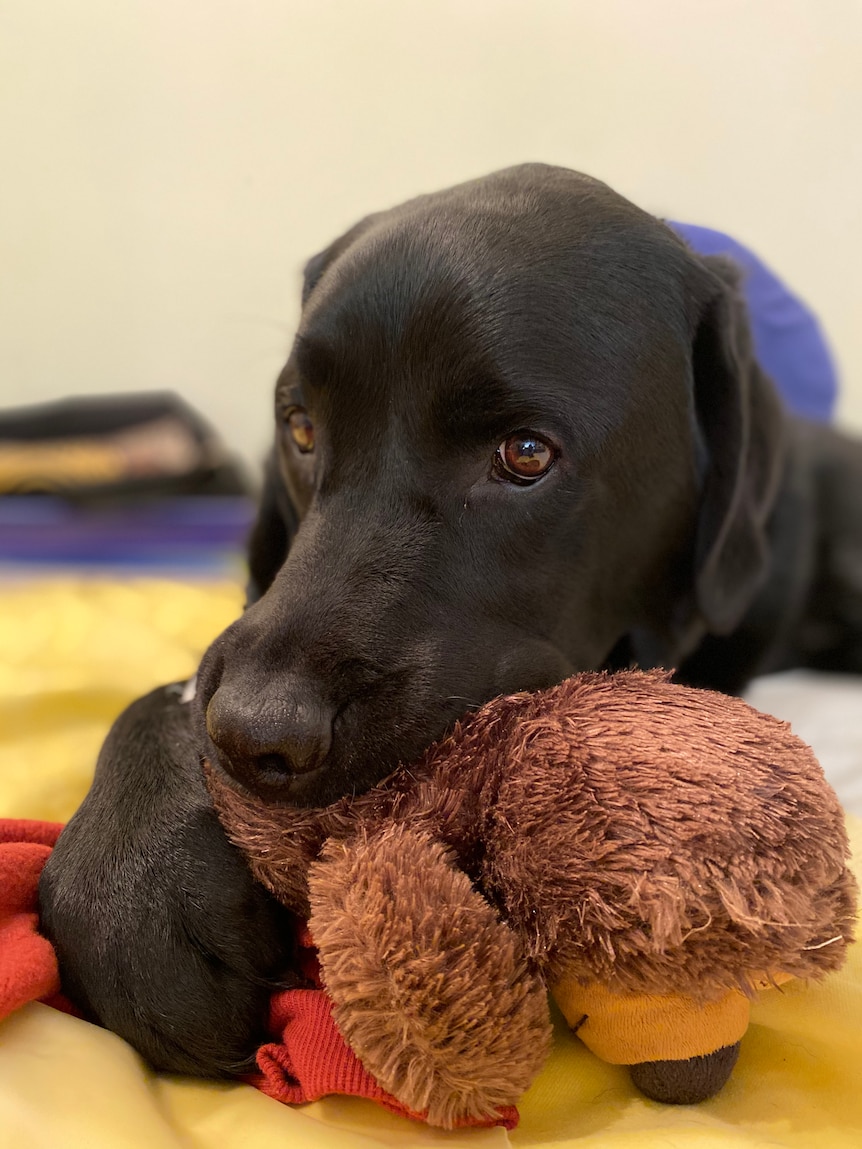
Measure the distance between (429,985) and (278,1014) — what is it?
26 cm

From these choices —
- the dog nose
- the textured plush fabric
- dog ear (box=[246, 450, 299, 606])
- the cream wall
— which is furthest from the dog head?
the cream wall

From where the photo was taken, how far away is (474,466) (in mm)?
944

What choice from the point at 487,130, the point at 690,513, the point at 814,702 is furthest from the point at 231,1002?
the point at 487,130

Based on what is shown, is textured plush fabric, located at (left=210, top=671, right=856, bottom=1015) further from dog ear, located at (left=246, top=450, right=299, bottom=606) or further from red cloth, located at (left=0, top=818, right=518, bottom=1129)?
dog ear, located at (left=246, top=450, right=299, bottom=606)

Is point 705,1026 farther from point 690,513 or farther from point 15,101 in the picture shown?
point 15,101

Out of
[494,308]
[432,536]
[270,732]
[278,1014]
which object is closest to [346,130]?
[494,308]

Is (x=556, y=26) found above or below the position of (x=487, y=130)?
above

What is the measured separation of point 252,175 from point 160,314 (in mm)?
505

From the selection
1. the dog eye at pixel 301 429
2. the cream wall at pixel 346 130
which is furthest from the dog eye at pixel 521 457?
the cream wall at pixel 346 130

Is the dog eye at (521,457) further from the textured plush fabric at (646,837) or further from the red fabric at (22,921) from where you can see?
the red fabric at (22,921)

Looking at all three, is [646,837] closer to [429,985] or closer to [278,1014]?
[429,985]

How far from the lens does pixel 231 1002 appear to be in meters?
0.74

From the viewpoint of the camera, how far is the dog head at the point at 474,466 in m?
0.77

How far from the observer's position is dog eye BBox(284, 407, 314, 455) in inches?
43.8
